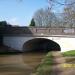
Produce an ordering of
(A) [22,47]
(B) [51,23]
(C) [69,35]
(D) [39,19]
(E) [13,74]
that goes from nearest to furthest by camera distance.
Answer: (E) [13,74] < (C) [69,35] < (A) [22,47] < (B) [51,23] < (D) [39,19]

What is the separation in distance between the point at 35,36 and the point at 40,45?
10654 millimetres

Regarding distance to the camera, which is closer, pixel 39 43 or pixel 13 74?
pixel 13 74

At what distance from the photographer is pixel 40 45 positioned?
192ft

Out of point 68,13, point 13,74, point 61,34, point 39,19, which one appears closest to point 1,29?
point 61,34

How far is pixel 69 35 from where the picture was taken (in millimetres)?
46344

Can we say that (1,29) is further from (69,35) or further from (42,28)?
(69,35)

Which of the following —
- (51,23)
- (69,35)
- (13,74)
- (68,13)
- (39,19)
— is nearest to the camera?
(68,13)

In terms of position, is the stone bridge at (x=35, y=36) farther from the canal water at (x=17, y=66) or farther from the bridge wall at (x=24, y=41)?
the canal water at (x=17, y=66)

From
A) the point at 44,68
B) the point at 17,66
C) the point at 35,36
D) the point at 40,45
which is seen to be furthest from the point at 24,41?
the point at 44,68

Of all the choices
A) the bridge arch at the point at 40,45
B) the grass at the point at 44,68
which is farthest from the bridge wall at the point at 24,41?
the grass at the point at 44,68

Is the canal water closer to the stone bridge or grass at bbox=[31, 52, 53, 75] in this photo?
grass at bbox=[31, 52, 53, 75]

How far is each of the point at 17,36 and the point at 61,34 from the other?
6930 mm

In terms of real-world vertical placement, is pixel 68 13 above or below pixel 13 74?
above

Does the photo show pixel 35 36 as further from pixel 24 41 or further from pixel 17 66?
pixel 17 66
